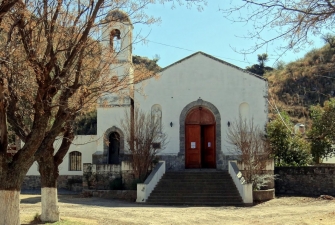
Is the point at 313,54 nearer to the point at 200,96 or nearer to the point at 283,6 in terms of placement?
the point at 200,96

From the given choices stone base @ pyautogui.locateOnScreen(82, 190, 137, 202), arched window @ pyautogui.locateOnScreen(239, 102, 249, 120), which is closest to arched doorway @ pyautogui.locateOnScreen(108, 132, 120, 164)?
stone base @ pyautogui.locateOnScreen(82, 190, 137, 202)

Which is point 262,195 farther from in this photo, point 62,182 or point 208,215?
point 62,182

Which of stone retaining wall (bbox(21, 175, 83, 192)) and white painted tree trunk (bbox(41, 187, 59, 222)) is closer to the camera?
white painted tree trunk (bbox(41, 187, 59, 222))

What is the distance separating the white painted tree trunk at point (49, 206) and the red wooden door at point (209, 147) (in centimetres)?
1293

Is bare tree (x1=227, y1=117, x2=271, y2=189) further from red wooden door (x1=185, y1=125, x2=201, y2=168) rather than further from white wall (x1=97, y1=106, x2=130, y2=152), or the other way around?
white wall (x1=97, y1=106, x2=130, y2=152)

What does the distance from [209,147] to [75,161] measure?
8712 millimetres

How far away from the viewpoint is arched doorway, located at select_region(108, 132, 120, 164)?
25.1 meters

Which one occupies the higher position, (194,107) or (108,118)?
(194,107)

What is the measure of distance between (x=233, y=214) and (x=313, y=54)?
41.0 metres

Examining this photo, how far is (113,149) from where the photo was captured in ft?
83.4

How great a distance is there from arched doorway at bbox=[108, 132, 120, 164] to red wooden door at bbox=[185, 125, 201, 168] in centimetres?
417

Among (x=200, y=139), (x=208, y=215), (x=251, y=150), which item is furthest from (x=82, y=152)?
(x=208, y=215)

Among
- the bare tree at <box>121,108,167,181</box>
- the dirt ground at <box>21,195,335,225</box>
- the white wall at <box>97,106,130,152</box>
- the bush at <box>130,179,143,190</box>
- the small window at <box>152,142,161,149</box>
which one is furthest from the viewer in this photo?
the white wall at <box>97,106,130,152</box>

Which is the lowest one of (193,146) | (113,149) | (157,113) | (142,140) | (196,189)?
(196,189)
